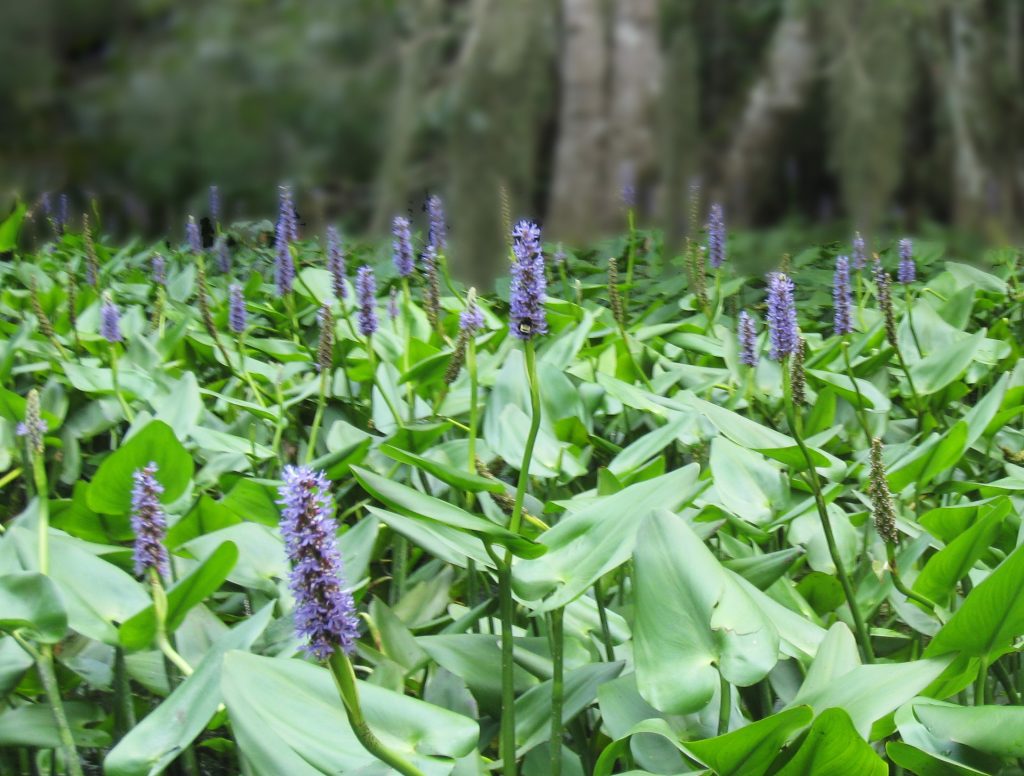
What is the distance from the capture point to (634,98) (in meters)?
4.94

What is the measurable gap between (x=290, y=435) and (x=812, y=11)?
15.9 ft

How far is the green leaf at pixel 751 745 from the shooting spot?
794 mm

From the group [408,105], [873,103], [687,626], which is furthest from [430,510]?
[408,105]

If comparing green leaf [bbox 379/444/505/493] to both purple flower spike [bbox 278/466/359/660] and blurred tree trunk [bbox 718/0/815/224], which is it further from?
blurred tree trunk [bbox 718/0/815/224]

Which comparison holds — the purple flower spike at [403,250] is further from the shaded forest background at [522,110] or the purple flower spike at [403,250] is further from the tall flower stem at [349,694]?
the shaded forest background at [522,110]

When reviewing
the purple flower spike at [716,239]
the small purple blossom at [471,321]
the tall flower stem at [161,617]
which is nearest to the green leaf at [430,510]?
the tall flower stem at [161,617]

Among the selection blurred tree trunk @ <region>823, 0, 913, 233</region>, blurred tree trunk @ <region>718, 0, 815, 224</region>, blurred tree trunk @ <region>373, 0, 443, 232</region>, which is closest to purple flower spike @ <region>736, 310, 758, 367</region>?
blurred tree trunk @ <region>823, 0, 913, 233</region>

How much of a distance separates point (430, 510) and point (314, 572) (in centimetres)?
18

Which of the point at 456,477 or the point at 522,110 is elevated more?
the point at 522,110

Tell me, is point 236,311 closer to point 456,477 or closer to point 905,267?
point 456,477

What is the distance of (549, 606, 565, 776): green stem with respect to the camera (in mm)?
934

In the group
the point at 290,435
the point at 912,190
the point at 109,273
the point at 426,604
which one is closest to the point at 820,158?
the point at 912,190

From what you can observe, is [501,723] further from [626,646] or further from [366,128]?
[366,128]

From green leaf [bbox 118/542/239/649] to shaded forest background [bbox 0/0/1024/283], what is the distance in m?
3.38
